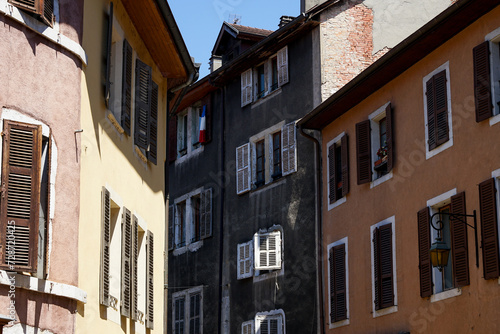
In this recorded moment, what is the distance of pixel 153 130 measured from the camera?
16891 millimetres

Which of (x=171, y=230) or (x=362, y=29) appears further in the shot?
(x=171, y=230)

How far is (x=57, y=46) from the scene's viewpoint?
1171 centimetres

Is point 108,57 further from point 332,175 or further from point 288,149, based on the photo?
point 288,149

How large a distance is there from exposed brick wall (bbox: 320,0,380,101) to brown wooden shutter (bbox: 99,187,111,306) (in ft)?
45.3

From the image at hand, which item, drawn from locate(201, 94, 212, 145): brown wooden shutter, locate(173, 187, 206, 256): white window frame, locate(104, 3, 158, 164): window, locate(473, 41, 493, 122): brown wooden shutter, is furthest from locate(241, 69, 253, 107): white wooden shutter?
locate(473, 41, 493, 122): brown wooden shutter

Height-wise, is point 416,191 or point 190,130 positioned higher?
point 190,130

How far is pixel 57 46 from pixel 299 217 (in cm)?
1518

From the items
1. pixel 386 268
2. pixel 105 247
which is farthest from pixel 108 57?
pixel 386 268

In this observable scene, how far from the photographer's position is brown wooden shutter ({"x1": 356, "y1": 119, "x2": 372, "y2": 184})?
22.3 m

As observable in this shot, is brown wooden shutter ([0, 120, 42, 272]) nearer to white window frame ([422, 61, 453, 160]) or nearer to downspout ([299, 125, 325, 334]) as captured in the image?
white window frame ([422, 61, 453, 160])

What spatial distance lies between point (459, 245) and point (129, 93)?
6.33 m

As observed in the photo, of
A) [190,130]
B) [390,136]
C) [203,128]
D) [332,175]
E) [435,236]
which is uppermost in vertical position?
[190,130]

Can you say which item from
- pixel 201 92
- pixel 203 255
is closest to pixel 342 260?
pixel 203 255

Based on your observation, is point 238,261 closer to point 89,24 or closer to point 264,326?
point 264,326
